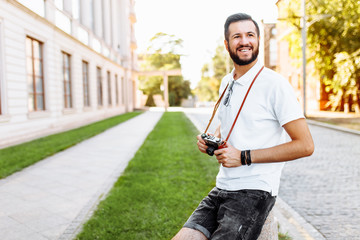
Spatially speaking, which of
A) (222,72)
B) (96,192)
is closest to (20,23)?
(96,192)

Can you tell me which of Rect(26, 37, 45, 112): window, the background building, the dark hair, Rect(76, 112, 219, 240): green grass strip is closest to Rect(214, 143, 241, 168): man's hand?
the dark hair

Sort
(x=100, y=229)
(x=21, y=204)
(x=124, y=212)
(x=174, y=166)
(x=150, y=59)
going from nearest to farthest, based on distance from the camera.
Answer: (x=100, y=229)
(x=124, y=212)
(x=21, y=204)
(x=174, y=166)
(x=150, y=59)

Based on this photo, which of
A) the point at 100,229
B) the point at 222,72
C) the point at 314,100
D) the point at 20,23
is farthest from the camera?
the point at 222,72

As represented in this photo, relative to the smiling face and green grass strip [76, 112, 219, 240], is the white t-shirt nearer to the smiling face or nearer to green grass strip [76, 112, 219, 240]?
the smiling face

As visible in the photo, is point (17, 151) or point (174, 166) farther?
point (17, 151)

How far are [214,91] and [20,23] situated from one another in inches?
2714

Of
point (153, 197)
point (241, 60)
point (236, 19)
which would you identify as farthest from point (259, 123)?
point (153, 197)

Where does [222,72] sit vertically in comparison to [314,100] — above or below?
above

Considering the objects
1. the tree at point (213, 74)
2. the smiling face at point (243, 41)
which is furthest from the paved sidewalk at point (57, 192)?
the tree at point (213, 74)

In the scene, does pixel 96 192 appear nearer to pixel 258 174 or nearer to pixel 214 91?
pixel 258 174

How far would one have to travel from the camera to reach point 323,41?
24.6 meters

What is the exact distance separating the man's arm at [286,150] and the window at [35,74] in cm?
1195

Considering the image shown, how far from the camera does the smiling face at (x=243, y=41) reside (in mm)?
2016

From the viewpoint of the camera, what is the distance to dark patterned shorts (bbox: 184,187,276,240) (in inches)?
72.7
